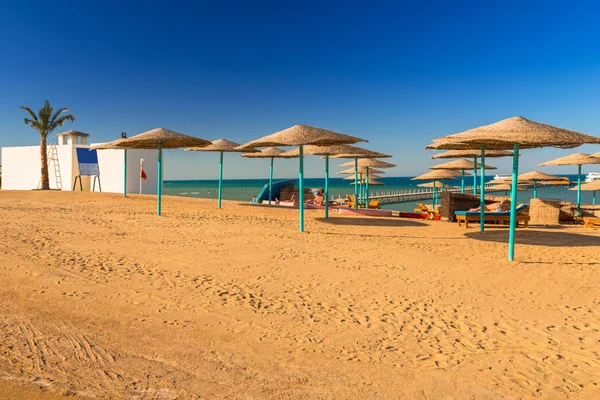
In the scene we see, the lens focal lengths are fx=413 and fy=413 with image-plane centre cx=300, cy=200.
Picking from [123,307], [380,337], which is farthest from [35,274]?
[380,337]

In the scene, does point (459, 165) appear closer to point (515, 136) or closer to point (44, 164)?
point (515, 136)

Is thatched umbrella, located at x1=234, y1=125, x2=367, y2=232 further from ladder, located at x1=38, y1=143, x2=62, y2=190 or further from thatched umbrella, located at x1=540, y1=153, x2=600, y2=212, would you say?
ladder, located at x1=38, y1=143, x2=62, y2=190

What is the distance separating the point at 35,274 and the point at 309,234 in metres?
5.49

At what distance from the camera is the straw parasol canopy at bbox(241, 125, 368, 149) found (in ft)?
29.9

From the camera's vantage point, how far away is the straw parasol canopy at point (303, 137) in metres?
9.10

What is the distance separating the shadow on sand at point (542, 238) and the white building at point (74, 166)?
60.7 ft

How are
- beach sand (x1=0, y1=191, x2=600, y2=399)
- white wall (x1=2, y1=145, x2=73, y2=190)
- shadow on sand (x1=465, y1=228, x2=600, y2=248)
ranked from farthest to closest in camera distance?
white wall (x1=2, y1=145, x2=73, y2=190)
shadow on sand (x1=465, y1=228, x2=600, y2=248)
beach sand (x1=0, y1=191, x2=600, y2=399)

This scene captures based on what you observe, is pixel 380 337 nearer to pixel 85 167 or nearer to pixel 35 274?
pixel 35 274

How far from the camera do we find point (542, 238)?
977 cm

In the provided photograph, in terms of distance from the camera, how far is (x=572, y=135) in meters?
7.31

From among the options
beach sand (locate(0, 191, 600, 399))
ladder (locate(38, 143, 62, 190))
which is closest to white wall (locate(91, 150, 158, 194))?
ladder (locate(38, 143, 62, 190))

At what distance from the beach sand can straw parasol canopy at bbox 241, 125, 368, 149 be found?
238cm

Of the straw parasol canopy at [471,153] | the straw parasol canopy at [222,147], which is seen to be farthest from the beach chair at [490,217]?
the straw parasol canopy at [222,147]

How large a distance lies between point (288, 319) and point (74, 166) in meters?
22.7
